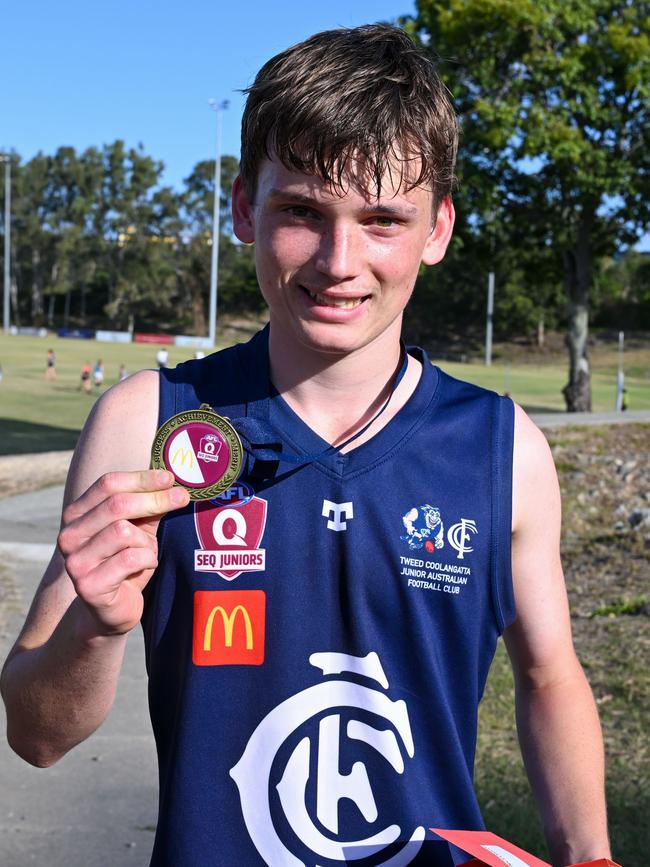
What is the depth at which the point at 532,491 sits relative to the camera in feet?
6.79

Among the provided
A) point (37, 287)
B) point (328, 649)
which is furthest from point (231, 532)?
point (37, 287)

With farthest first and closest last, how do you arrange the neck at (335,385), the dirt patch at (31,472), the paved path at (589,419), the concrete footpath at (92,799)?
1. the paved path at (589,419)
2. the dirt patch at (31,472)
3. the concrete footpath at (92,799)
4. the neck at (335,385)

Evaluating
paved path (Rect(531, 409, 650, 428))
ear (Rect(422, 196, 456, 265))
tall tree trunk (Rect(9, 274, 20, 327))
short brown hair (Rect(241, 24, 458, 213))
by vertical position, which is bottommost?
paved path (Rect(531, 409, 650, 428))

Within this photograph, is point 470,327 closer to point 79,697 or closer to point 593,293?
point 593,293

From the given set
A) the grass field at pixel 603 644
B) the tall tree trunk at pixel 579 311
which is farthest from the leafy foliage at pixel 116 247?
the grass field at pixel 603 644

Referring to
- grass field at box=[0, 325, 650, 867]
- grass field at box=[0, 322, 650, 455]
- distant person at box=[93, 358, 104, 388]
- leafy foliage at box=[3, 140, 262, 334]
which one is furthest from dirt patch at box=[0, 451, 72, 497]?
leafy foliage at box=[3, 140, 262, 334]

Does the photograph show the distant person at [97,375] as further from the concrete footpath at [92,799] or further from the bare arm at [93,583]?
the bare arm at [93,583]

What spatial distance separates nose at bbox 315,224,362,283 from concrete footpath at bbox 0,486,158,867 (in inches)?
118

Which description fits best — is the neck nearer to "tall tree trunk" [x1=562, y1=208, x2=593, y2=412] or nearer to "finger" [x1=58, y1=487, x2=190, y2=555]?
"finger" [x1=58, y1=487, x2=190, y2=555]

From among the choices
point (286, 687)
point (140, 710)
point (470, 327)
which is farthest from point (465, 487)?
point (470, 327)

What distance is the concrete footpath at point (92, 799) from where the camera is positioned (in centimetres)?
414

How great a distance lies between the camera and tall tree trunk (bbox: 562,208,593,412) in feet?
80.0

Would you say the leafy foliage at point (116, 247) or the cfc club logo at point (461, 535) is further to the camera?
the leafy foliage at point (116, 247)

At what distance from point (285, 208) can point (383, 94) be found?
0.91 feet
